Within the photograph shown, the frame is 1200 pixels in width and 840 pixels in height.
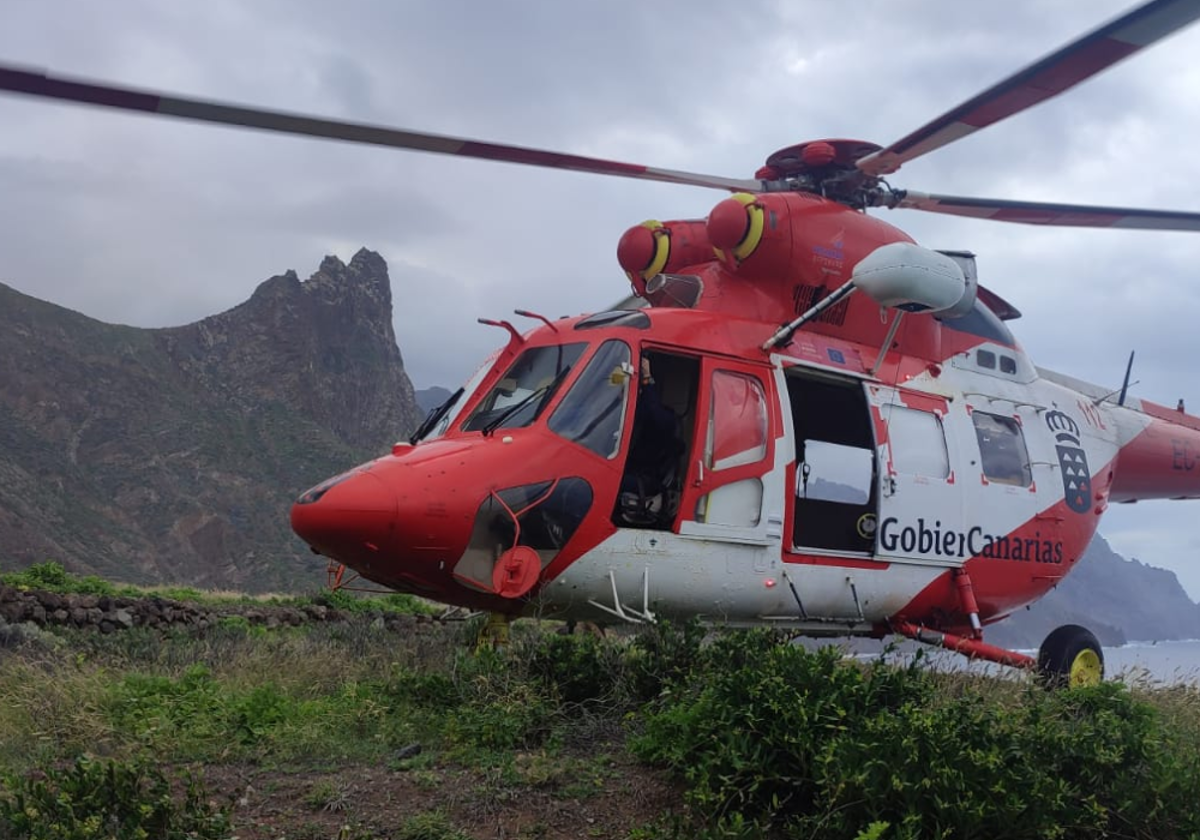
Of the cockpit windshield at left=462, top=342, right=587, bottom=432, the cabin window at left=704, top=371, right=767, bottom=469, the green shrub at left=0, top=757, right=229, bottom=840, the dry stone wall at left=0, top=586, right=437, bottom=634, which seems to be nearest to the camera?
the green shrub at left=0, top=757, right=229, bottom=840

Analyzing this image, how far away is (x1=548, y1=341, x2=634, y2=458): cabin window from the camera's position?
696 cm

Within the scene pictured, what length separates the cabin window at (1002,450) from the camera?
30.4 feet

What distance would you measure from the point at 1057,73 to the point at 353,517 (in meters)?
5.25

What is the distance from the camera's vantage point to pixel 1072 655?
8812 millimetres

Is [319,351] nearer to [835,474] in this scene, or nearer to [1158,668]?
[835,474]

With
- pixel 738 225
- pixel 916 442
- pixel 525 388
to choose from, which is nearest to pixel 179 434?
pixel 525 388

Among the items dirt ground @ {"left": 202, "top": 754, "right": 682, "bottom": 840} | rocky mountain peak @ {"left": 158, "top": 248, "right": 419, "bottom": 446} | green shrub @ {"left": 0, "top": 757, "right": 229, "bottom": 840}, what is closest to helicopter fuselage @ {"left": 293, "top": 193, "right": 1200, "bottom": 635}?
dirt ground @ {"left": 202, "top": 754, "right": 682, "bottom": 840}

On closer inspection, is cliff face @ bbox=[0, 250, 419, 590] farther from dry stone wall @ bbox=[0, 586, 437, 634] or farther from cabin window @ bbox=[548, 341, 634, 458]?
cabin window @ bbox=[548, 341, 634, 458]

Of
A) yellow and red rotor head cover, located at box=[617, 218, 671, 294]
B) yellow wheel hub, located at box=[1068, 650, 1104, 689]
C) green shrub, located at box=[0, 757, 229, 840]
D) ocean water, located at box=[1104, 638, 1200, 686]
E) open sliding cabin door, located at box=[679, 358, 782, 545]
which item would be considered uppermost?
yellow and red rotor head cover, located at box=[617, 218, 671, 294]

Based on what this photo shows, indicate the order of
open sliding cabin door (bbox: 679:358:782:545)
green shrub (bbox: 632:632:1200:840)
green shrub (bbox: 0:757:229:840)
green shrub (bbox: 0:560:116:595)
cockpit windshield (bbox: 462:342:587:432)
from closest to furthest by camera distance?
green shrub (bbox: 0:757:229:840) < green shrub (bbox: 632:632:1200:840) < cockpit windshield (bbox: 462:342:587:432) < open sliding cabin door (bbox: 679:358:782:545) < green shrub (bbox: 0:560:116:595)

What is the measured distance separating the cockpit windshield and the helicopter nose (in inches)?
44.8

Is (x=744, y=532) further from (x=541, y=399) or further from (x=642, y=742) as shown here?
(x=642, y=742)

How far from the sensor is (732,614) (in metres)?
7.58

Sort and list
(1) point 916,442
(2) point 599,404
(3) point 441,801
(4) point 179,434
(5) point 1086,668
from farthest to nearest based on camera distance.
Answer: (4) point 179,434, (5) point 1086,668, (1) point 916,442, (2) point 599,404, (3) point 441,801
